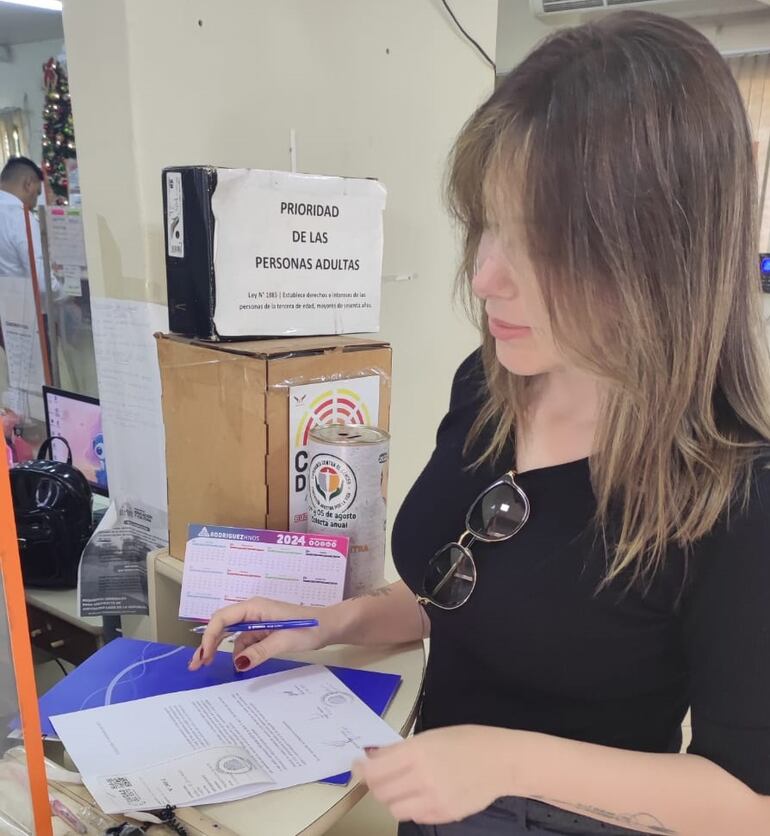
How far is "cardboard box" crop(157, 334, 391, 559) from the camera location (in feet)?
3.47

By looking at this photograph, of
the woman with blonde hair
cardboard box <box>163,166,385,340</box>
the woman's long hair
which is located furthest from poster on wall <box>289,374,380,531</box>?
the woman's long hair

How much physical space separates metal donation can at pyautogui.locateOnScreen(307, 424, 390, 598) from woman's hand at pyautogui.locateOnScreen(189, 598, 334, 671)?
0.17 metres

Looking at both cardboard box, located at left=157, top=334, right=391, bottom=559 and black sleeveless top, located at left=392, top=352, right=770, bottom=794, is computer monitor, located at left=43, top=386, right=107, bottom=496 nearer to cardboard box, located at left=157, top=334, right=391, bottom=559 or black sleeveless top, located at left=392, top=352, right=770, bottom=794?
cardboard box, located at left=157, top=334, right=391, bottom=559

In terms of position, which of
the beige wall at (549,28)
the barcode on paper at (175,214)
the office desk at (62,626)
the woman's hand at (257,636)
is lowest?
the office desk at (62,626)

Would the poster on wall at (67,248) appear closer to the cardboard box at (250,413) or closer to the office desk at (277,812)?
the cardboard box at (250,413)

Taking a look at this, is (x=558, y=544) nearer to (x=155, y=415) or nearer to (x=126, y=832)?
(x=126, y=832)

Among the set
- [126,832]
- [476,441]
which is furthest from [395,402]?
[126,832]

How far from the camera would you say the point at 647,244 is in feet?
1.95

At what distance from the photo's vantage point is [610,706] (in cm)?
73

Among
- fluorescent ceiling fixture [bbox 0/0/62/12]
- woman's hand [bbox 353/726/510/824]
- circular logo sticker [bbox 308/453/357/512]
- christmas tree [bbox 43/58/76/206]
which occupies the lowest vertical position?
woman's hand [bbox 353/726/510/824]

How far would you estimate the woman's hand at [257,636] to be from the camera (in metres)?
0.86

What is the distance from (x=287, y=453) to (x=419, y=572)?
35 centimetres

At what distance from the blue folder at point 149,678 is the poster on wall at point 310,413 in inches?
10.2

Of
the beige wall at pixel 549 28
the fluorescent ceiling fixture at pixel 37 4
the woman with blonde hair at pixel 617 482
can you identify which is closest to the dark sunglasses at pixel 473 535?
the woman with blonde hair at pixel 617 482
